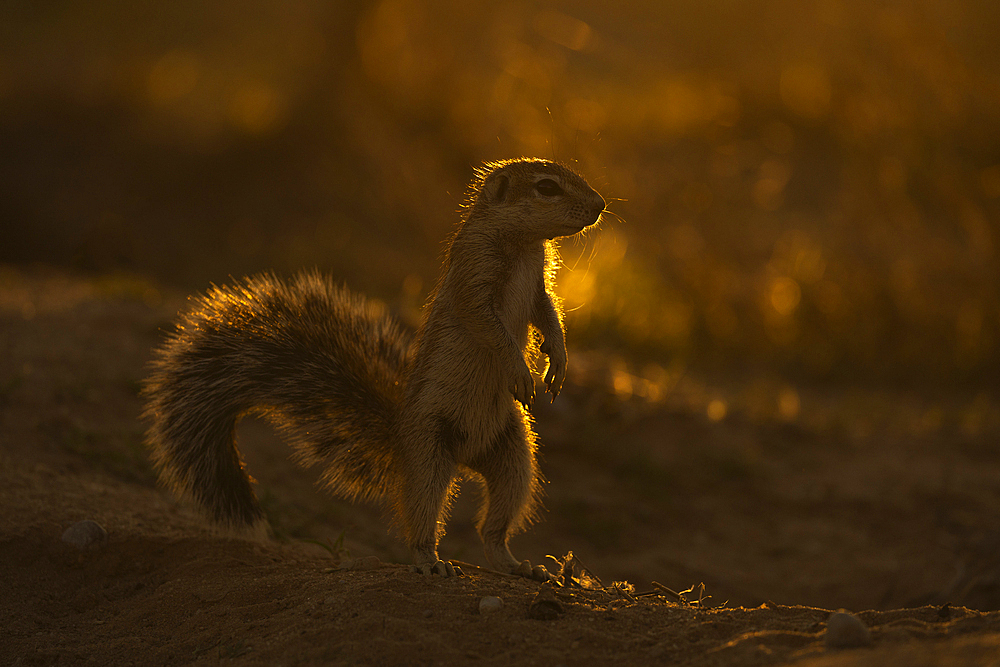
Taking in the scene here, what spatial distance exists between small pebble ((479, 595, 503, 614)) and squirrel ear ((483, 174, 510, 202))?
65.1 inches

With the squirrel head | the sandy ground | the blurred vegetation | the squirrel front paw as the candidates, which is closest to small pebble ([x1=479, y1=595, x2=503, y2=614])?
the sandy ground

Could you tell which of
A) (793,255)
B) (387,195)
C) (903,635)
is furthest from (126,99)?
(903,635)

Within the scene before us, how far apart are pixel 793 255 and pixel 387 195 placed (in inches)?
217

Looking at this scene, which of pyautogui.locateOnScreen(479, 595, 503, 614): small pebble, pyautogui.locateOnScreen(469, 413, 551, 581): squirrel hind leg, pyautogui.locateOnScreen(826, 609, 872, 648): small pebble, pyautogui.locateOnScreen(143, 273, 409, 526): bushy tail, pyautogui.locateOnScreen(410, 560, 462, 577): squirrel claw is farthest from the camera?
pyautogui.locateOnScreen(469, 413, 551, 581): squirrel hind leg

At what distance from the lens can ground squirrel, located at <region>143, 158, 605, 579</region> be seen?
331cm

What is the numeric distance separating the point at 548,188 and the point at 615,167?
6513 mm

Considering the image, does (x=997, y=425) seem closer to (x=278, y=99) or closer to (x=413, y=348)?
(x=413, y=348)

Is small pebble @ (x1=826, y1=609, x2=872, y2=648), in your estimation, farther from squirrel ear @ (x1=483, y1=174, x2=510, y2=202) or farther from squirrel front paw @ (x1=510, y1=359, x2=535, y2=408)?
squirrel ear @ (x1=483, y1=174, x2=510, y2=202)

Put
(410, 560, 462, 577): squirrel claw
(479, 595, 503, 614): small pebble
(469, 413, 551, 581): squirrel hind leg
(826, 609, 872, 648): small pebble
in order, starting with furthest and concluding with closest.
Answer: (469, 413, 551, 581): squirrel hind leg → (410, 560, 462, 577): squirrel claw → (479, 595, 503, 614): small pebble → (826, 609, 872, 648): small pebble

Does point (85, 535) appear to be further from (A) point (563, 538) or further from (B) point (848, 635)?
(B) point (848, 635)

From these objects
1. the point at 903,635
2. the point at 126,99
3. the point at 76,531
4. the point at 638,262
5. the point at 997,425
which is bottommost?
the point at 76,531

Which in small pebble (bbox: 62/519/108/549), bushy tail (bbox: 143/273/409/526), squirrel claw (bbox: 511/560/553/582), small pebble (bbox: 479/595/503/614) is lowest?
small pebble (bbox: 62/519/108/549)

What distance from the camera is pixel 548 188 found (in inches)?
131

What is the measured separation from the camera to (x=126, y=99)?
1160cm
